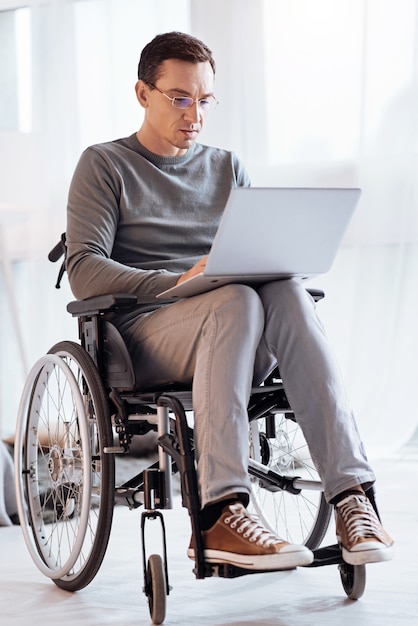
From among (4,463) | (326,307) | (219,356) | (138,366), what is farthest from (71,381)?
(326,307)

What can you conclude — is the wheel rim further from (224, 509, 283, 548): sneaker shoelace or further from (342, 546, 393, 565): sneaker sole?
(342, 546, 393, 565): sneaker sole

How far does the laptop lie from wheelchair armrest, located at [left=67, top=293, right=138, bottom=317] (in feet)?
0.22

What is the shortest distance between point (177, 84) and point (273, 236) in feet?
1.53

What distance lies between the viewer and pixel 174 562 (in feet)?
6.49

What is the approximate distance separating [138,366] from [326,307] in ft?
5.86

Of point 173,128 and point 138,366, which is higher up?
point 173,128

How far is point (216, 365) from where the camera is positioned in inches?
58.3

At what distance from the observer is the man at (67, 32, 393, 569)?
1.44m

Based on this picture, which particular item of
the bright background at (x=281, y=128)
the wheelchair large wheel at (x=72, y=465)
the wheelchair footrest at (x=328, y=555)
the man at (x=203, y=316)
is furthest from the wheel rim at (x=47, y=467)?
the bright background at (x=281, y=128)

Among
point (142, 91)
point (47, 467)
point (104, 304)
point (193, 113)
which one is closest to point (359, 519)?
point (104, 304)

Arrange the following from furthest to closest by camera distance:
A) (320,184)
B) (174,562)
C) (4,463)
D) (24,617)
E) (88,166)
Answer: (320,184) < (4,463) < (174,562) < (88,166) < (24,617)

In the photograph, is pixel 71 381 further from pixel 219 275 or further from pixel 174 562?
pixel 174 562

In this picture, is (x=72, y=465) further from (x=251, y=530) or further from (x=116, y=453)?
(x=251, y=530)

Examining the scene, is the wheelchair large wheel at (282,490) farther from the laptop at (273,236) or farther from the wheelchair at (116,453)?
the laptop at (273,236)
